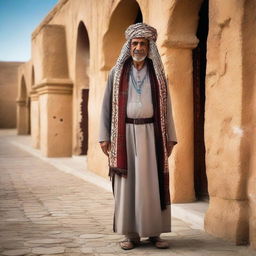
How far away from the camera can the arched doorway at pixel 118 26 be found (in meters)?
7.60

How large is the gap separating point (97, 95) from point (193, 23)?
11.2 ft

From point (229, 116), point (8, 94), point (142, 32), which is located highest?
point (8, 94)

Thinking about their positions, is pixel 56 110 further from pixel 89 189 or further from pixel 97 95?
pixel 89 189

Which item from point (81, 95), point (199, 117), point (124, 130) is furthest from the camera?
point (81, 95)

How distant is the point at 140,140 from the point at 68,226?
4.58 feet

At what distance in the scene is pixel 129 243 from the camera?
154 inches

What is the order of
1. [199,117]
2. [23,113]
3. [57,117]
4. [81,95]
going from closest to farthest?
[199,117] → [81,95] → [57,117] → [23,113]

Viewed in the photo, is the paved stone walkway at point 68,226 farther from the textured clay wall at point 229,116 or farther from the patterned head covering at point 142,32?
the patterned head covering at point 142,32

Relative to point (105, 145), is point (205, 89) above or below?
above

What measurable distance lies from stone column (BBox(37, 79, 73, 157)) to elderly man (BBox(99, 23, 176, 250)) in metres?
7.60

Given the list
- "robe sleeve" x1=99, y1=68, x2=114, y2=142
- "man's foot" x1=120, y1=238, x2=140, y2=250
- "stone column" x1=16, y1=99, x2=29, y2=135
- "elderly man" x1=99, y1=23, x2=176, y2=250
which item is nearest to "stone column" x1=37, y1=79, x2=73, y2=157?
"robe sleeve" x1=99, y1=68, x2=114, y2=142

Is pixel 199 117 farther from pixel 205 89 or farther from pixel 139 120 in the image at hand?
pixel 139 120

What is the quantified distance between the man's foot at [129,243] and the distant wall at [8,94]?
97.0ft

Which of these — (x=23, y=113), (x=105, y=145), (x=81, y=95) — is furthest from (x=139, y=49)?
(x=23, y=113)
